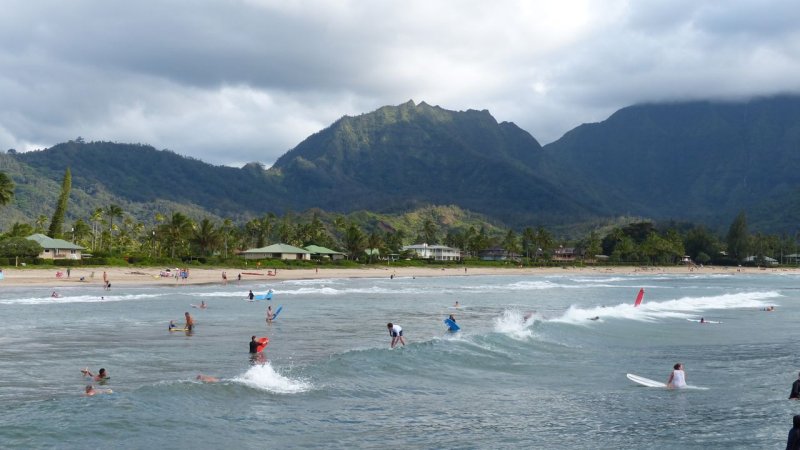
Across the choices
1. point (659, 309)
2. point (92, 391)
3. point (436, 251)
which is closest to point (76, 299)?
point (92, 391)

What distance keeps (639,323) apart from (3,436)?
31.7 m

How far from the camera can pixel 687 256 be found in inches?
7032

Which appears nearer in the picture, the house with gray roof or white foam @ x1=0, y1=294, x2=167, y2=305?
white foam @ x1=0, y1=294, x2=167, y2=305

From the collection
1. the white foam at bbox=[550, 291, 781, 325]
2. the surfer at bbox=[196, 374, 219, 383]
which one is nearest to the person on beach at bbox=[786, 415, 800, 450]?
the surfer at bbox=[196, 374, 219, 383]

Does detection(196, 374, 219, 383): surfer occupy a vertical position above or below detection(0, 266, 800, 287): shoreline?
below

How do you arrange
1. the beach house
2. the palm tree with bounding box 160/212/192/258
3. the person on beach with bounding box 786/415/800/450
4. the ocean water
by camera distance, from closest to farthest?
1. the person on beach with bounding box 786/415/800/450
2. the ocean water
3. the beach house
4. the palm tree with bounding box 160/212/192/258

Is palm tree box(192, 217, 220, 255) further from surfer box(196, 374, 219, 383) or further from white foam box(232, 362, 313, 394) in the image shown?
surfer box(196, 374, 219, 383)

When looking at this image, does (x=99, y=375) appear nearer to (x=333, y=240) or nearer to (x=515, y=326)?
(x=515, y=326)

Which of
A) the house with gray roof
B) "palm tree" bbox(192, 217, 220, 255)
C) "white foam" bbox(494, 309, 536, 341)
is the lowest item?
"white foam" bbox(494, 309, 536, 341)

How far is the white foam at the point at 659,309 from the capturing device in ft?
129

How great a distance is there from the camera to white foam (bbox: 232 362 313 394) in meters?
17.3

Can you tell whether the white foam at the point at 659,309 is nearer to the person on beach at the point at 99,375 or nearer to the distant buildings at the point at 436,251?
the person on beach at the point at 99,375

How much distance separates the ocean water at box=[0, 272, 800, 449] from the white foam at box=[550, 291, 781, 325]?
1.92 m

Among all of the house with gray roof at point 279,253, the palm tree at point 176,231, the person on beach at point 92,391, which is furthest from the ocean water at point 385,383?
the house with gray roof at point 279,253
